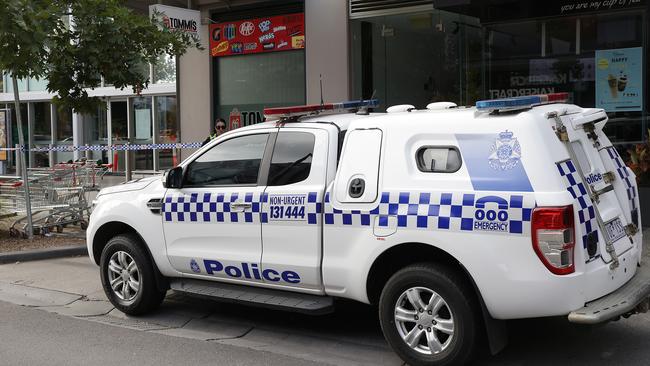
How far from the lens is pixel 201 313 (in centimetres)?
684

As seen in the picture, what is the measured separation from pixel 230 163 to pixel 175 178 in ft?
1.77

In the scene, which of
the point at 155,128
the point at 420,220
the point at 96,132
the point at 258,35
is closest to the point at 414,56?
the point at 258,35

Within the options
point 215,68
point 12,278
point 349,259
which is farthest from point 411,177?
point 215,68

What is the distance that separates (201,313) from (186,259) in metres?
0.90

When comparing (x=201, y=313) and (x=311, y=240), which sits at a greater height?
(x=311, y=240)

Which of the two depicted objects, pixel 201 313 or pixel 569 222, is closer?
pixel 569 222

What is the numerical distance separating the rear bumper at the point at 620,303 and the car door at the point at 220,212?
8.35ft

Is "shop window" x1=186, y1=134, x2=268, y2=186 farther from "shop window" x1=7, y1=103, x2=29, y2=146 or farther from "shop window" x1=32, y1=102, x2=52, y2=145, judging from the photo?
"shop window" x1=7, y1=103, x2=29, y2=146

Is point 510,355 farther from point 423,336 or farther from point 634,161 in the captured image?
point 634,161

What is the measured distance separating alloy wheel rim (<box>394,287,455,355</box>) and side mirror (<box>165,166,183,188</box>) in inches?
94.2

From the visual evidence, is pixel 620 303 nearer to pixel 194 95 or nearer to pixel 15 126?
pixel 194 95

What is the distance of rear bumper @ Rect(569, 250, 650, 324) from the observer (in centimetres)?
430

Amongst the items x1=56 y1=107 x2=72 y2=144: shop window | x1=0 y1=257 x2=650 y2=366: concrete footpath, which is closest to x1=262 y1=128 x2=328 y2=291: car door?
x1=0 y1=257 x2=650 y2=366: concrete footpath

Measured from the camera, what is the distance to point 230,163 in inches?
241
